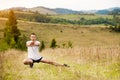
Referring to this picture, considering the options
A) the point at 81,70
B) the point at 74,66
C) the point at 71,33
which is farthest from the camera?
the point at 71,33

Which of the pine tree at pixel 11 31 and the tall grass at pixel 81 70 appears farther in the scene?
the pine tree at pixel 11 31

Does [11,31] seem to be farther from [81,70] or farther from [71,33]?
[81,70]

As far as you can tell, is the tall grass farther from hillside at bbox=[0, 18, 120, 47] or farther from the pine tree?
hillside at bbox=[0, 18, 120, 47]

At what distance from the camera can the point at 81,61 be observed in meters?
16.2

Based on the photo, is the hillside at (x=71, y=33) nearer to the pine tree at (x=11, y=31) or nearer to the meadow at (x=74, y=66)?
the pine tree at (x=11, y=31)

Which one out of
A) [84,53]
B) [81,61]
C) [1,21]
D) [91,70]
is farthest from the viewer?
[1,21]

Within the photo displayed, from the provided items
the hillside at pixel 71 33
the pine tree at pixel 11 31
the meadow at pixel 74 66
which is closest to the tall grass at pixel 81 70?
the meadow at pixel 74 66

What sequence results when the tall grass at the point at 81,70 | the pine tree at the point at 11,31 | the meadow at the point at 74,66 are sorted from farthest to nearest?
the pine tree at the point at 11,31 < the meadow at the point at 74,66 < the tall grass at the point at 81,70

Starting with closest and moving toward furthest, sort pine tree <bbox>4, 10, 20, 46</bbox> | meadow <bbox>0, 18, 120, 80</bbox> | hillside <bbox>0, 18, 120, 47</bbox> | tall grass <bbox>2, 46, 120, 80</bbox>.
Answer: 1. tall grass <bbox>2, 46, 120, 80</bbox>
2. meadow <bbox>0, 18, 120, 80</bbox>
3. pine tree <bbox>4, 10, 20, 46</bbox>
4. hillside <bbox>0, 18, 120, 47</bbox>

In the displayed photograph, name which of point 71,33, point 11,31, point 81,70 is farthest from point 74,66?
point 71,33

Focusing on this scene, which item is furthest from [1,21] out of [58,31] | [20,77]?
[20,77]

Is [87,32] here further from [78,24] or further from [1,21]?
[1,21]

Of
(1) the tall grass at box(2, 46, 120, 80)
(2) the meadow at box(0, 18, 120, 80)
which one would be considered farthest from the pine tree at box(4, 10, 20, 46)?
(1) the tall grass at box(2, 46, 120, 80)

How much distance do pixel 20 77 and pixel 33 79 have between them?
0.62 m
